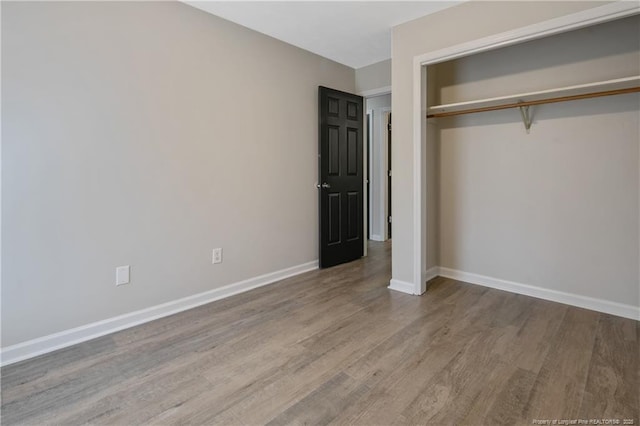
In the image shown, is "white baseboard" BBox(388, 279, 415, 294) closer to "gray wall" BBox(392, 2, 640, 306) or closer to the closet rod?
"gray wall" BBox(392, 2, 640, 306)

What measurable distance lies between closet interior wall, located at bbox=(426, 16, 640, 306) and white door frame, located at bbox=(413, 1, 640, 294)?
15.8 inches

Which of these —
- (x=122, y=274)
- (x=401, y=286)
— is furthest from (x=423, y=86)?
(x=122, y=274)

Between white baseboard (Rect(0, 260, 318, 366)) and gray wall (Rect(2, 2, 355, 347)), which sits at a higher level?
gray wall (Rect(2, 2, 355, 347))

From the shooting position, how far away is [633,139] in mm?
2494

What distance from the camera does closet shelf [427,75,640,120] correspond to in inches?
93.0

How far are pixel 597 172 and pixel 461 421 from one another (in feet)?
7.36

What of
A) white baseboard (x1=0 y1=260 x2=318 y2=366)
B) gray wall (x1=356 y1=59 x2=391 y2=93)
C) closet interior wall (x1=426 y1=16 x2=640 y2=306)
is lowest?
white baseboard (x1=0 y1=260 x2=318 y2=366)

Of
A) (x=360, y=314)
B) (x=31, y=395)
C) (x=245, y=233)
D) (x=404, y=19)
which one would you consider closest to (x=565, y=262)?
(x=360, y=314)

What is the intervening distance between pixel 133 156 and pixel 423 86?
2.39m

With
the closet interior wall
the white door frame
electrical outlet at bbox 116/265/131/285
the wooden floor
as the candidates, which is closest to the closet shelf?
the closet interior wall

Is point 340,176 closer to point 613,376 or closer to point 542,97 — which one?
point 542,97

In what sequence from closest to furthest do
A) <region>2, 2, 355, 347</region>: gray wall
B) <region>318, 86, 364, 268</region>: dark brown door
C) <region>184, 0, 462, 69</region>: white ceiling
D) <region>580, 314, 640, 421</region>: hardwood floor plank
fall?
<region>580, 314, 640, 421</region>: hardwood floor plank
<region>2, 2, 355, 347</region>: gray wall
<region>184, 0, 462, 69</region>: white ceiling
<region>318, 86, 364, 268</region>: dark brown door

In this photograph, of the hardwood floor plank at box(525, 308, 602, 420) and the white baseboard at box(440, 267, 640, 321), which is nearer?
the hardwood floor plank at box(525, 308, 602, 420)

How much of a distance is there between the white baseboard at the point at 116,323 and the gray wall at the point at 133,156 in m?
0.05
